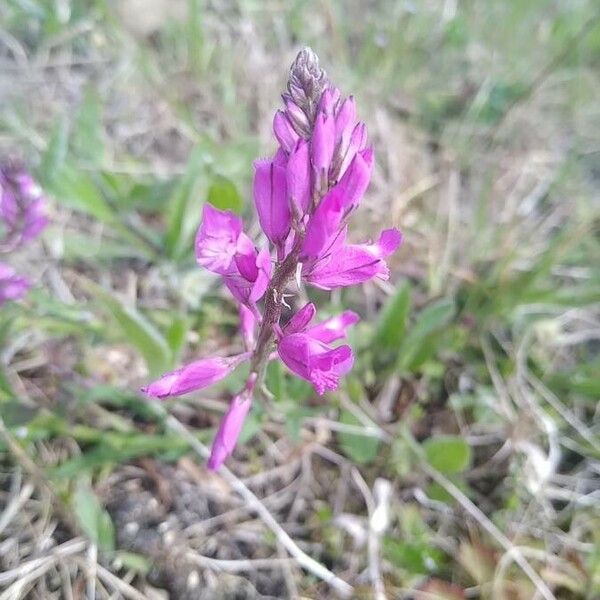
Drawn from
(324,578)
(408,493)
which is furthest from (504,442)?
(324,578)

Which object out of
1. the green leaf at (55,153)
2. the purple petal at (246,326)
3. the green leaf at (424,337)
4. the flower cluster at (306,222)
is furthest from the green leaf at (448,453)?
the green leaf at (55,153)

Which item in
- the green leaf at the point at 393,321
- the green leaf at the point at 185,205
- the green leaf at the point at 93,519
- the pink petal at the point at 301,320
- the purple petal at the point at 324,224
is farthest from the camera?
the green leaf at the point at 185,205

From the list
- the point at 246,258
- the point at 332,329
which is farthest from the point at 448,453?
the point at 246,258

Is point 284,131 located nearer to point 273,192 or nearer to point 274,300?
point 273,192

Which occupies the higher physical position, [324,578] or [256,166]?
[256,166]

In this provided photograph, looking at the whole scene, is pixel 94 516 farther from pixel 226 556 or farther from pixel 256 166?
pixel 256 166

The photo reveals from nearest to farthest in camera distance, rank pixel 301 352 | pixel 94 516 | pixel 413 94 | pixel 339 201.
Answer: pixel 339 201
pixel 301 352
pixel 94 516
pixel 413 94

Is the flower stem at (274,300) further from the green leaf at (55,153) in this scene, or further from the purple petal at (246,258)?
the green leaf at (55,153)
